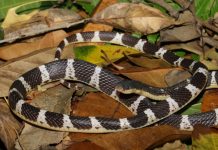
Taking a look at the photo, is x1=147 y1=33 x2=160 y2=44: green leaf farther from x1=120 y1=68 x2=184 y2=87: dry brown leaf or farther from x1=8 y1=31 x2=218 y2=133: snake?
x1=120 y1=68 x2=184 y2=87: dry brown leaf

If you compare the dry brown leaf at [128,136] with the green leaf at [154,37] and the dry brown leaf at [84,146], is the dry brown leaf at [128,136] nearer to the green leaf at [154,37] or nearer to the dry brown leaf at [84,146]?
the dry brown leaf at [84,146]

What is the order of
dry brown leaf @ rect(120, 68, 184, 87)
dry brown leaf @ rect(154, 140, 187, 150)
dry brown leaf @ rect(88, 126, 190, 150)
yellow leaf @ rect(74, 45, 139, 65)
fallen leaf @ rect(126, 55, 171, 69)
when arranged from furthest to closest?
yellow leaf @ rect(74, 45, 139, 65), fallen leaf @ rect(126, 55, 171, 69), dry brown leaf @ rect(120, 68, 184, 87), dry brown leaf @ rect(154, 140, 187, 150), dry brown leaf @ rect(88, 126, 190, 150)

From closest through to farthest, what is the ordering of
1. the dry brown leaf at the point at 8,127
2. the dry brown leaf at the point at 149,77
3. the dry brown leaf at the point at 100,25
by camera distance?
the dry brown leaf at the point at 8,127 < the dry brown leaf at the point at 149,77 < the dry brown leaf at the point at 100,25

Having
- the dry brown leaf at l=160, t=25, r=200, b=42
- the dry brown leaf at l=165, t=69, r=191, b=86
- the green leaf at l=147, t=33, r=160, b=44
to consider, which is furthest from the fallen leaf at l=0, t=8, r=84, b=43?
the dry brown leaf at l=165, t=69, r=191, b=86

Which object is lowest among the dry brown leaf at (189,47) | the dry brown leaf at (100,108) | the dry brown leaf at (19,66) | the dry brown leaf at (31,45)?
the dry brown leaf at (100,108)

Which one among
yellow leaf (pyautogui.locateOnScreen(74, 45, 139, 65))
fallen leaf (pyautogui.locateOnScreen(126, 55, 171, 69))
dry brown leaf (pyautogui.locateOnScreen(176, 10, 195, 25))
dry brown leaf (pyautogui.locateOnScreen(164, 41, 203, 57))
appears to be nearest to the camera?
fallen leaf (pyautogui.locateOnScreen(126, 55, 171, 69))

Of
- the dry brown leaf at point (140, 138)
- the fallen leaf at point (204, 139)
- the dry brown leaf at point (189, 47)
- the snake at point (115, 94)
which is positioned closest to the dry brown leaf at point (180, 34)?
the dry brown leaf at point (189, 47)
